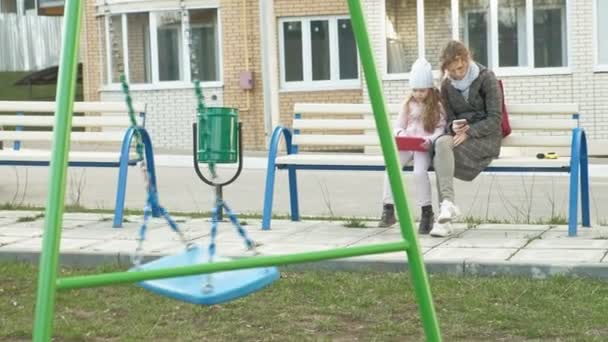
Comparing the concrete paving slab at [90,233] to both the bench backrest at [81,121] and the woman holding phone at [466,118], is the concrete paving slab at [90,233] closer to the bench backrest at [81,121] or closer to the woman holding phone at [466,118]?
the bench backrest at [81,121]

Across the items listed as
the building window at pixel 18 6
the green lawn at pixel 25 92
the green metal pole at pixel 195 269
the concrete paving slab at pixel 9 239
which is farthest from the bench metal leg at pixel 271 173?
the building window at pixel 18 6

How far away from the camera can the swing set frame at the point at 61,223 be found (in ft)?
13.3

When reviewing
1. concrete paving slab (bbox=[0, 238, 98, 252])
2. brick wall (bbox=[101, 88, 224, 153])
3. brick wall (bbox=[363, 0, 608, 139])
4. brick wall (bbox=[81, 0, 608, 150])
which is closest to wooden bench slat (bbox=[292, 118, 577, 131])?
concrete paving slab (bbox=[0, 238, 98, 252])

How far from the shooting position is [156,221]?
34.6 ft

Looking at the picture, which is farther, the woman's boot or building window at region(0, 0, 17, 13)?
building window at region(0, 0, 17, 13)

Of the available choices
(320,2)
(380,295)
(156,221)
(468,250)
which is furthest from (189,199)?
(320,2)

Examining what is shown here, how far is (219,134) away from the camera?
6.66 metres

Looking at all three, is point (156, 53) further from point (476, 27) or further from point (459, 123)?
point (459, 123)

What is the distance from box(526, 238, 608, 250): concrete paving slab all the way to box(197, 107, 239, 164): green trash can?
99.8 inches

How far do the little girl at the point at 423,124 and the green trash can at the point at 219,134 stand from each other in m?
2.89

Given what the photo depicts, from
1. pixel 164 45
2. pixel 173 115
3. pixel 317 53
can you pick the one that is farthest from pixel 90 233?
pixel 164 45

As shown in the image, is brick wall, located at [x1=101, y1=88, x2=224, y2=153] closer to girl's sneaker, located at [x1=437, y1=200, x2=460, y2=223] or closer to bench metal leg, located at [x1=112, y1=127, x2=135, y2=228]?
bench metal leg, located at [x1=112, y1=127, x2=135, y2=228]

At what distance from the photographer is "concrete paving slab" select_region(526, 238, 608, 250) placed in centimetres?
852

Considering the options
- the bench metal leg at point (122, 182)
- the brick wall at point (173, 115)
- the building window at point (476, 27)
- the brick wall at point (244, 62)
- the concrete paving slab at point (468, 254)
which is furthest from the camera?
the brick wall at point (173, 115)
